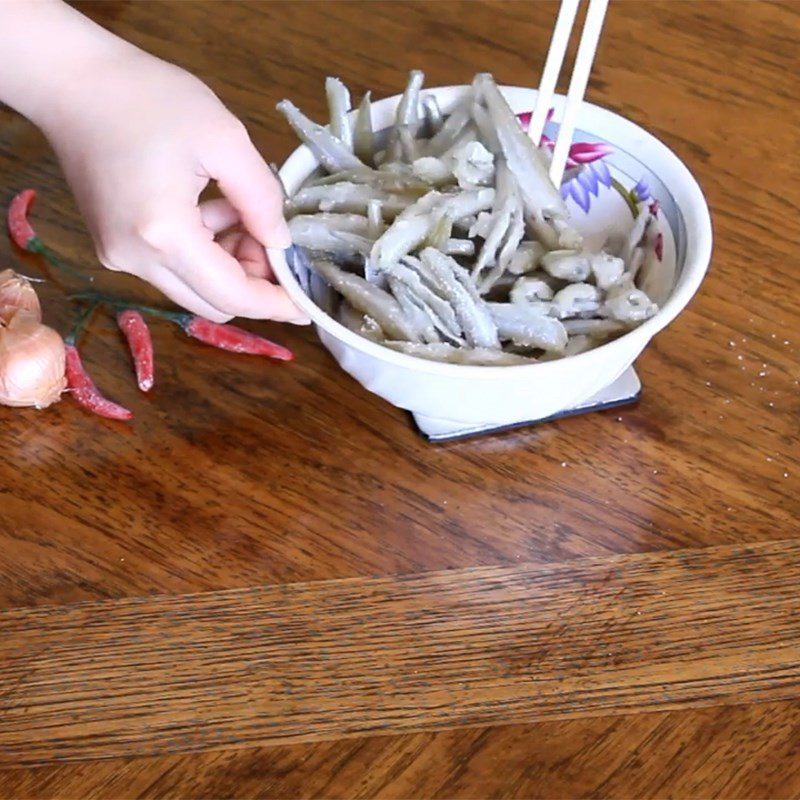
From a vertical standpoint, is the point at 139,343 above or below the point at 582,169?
below

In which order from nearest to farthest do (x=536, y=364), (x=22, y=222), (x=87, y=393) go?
(x=536, y=364) < (x=87, y=393) < (x=22, y=222)

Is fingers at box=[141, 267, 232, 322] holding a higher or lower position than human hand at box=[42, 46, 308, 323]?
lower

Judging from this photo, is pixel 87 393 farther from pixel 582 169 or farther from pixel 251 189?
pixel 582 169

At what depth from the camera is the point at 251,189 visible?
673 millimetres

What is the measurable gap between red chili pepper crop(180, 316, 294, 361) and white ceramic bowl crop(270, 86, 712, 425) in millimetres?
71

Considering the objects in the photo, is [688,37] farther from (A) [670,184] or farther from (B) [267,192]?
(B) [267,192]

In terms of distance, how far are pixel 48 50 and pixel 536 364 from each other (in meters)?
0.34

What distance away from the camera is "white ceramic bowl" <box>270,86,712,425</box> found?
65 centimetres

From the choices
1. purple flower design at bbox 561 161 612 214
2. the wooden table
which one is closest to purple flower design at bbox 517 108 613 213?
purple flower design at bbox 561 161 612 214

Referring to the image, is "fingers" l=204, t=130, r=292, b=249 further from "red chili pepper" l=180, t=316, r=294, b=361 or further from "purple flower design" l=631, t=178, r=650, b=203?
"purple flower design" l=631, t=178, r=650, b=203

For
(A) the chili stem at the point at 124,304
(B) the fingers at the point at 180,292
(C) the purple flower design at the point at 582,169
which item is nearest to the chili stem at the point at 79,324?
(A) the chili stem at the point at 124,304

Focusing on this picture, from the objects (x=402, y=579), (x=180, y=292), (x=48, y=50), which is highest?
(x=48, y=50)

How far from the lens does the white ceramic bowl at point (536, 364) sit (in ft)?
2.15

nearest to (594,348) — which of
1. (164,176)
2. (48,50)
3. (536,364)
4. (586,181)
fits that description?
(536,364)
